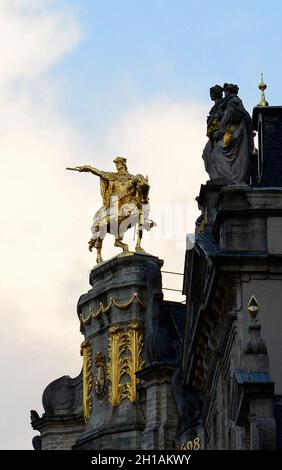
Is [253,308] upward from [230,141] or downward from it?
downward

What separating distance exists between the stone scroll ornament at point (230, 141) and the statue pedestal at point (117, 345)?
22.9m

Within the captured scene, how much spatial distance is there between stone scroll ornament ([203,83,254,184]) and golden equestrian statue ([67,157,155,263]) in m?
24.7

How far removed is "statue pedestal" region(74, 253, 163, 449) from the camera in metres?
88.9

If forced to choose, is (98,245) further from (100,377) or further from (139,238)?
(100,377)

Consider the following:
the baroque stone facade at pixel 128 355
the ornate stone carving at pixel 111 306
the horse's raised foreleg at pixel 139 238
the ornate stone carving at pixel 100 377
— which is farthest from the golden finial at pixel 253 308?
the horse's raised foreleg at pixel 139 238

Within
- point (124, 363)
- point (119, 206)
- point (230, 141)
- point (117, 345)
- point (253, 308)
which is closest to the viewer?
point (253, 308)

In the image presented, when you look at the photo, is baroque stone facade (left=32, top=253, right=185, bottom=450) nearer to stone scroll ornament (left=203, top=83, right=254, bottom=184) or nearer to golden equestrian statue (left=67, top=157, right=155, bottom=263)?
golden equestrian statue (left=67, top=157, right=155, bottom=263)

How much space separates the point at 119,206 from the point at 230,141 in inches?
1039

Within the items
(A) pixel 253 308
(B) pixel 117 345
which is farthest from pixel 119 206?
(A) pixel 253 308

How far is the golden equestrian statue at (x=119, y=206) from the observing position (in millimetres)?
91375

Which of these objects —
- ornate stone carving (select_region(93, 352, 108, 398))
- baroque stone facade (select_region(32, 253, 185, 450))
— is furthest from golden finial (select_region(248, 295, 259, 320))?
ornate stone carving (select_region(93, 352, 108, 398))

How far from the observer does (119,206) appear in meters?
91.7
